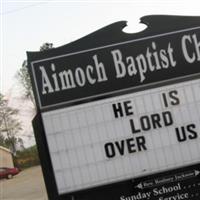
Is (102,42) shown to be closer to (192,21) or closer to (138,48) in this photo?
(138,48)

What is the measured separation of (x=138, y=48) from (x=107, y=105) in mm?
842

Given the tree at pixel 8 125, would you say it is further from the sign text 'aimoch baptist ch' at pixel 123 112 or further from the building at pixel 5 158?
the sign text 'aimoch baptist ch' at pixel 123 112

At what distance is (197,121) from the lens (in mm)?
6969

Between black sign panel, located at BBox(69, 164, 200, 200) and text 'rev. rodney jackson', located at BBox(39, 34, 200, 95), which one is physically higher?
text 'rev. rodney jackson', located at BBox(39, 34, 200, 95)

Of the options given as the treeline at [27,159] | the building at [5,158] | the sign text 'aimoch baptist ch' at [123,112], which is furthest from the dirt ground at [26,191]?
the sign text 'aimoch baptist ch' at [123,112]

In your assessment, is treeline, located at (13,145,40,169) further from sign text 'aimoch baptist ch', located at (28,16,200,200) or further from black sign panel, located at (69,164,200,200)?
black sign panel, located at (69,164,200,200)

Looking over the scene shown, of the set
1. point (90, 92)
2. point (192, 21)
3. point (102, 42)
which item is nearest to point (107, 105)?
point (90, 92)

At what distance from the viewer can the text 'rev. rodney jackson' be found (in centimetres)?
689

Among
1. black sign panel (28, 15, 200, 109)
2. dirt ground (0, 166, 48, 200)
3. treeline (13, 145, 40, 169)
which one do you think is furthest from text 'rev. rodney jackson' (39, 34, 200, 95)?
treeline (13, 145, 40, 169)

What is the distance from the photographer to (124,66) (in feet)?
22.6

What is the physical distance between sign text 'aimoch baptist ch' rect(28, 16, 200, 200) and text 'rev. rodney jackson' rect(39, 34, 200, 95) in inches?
0.5

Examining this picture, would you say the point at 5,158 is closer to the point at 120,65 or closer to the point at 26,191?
the point at 26,191

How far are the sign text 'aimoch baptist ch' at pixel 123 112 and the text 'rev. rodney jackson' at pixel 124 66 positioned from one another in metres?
0.01

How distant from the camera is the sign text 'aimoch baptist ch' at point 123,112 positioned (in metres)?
6.88
